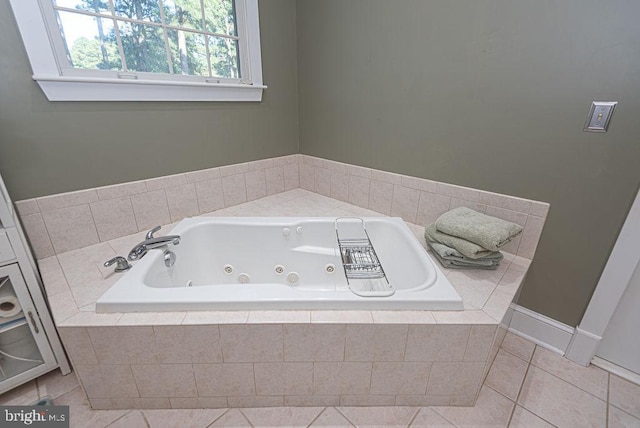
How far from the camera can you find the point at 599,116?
3.80 ft

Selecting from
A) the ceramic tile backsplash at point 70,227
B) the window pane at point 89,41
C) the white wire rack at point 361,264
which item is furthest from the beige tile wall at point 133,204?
the white wire rack at point 361,264

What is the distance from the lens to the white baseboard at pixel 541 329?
147 cm

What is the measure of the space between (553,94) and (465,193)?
0.58 meters

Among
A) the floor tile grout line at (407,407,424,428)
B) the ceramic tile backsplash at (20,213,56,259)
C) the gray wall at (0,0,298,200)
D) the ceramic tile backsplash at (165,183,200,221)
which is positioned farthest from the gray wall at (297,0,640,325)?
the ceramic tile backsplash at (20,213,56,259)

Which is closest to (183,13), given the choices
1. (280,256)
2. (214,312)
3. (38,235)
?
(38,235)

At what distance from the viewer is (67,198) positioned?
4.63 ft

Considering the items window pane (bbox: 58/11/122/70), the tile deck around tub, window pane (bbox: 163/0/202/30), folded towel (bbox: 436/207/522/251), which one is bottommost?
the tile deck around tub

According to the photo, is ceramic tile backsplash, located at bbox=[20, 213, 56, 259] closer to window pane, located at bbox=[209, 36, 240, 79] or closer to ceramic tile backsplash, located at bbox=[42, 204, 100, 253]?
ceramic tile backsplash, located at bbox=[42, 204, 100, 253]

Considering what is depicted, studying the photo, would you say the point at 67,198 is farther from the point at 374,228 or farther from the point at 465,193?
the point at 465,193

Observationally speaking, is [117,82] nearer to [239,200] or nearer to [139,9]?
[139,9]

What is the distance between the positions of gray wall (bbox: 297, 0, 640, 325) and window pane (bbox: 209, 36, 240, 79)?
621 mm

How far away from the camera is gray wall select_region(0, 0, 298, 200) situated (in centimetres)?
122

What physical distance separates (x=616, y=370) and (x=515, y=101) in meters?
1.40

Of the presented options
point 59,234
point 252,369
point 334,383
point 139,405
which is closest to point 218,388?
point 252,369
